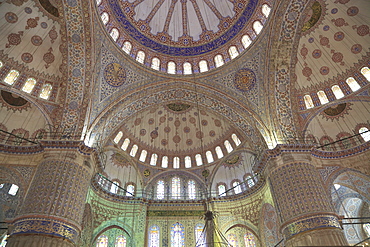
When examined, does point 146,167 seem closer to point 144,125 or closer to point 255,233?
point 144,125

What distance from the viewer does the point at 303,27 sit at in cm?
1222

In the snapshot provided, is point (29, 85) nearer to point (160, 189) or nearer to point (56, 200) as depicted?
point (56, 200)

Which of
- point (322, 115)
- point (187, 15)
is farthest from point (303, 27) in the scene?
point (187, 15)

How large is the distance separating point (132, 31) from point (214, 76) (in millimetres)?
4966

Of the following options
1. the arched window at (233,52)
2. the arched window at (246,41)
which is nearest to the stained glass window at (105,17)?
the arched window at (233,52)

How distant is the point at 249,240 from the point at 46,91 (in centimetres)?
1245

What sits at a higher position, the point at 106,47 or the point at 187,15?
the point at 187,15

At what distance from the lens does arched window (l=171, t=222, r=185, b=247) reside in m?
13.5

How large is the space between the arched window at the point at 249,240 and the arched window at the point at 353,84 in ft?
28.7

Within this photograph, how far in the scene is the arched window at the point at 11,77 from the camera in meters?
10.8

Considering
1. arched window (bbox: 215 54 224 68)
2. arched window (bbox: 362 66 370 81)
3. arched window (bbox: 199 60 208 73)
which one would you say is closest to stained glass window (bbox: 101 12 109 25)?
arched window (bbox: 199 60 208 73)

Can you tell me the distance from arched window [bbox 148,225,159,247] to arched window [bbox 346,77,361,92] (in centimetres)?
1184

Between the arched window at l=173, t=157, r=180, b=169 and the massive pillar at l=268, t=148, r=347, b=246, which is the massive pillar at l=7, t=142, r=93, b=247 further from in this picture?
the massive pillar at l=268, t=148, r=347, b=246

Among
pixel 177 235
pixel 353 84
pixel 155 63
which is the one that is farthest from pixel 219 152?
pixel 353 84
